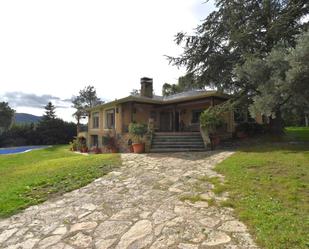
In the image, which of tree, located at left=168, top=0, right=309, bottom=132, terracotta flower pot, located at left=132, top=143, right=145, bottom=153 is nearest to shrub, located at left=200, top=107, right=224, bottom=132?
tree, located at left=168, top=0, right=309, bottom=132

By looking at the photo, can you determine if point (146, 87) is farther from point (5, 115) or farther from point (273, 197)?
point (5, 115)

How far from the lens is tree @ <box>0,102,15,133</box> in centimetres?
3775

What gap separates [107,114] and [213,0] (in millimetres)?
10464

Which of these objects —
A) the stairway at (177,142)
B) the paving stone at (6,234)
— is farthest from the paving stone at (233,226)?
the stairway at (177,142)

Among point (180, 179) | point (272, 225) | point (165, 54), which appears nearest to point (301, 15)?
point (165, 54)

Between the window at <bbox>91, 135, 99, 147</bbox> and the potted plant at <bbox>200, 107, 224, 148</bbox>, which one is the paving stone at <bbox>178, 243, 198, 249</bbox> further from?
the window at <bbox>91, 135, 99, 147</bbox>

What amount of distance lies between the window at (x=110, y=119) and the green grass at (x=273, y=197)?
11.7 meters

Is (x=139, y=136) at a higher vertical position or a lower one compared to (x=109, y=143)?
higher

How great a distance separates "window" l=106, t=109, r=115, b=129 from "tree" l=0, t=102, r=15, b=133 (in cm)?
2544

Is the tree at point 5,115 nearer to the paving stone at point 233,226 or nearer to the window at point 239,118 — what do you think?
the window at point 239,118

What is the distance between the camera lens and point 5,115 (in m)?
38.0

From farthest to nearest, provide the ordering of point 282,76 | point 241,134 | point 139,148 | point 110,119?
1. point 110,119
2. point 241,134
3. point 139,148
4. point 282,76

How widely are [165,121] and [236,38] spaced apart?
894cm

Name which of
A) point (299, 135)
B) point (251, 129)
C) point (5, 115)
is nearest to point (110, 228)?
point (251, 129)
